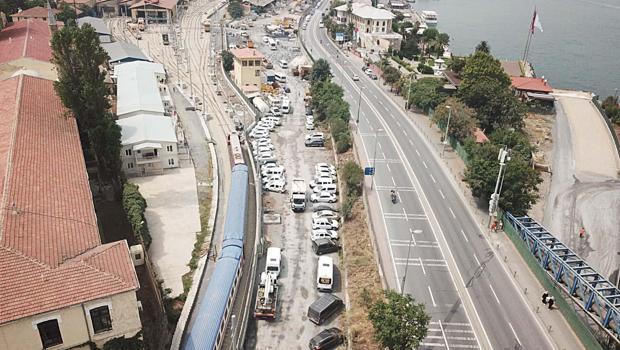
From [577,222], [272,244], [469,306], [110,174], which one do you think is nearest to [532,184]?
[577,222]

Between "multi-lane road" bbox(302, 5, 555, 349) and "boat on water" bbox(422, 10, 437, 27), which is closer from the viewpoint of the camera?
"multi-lane road" bbox(302, 5, 555, 349)

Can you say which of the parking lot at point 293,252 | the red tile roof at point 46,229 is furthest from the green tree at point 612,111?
the red tile roof at point 46,229

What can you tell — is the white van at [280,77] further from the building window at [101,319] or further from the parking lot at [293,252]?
the building window at [101,319]

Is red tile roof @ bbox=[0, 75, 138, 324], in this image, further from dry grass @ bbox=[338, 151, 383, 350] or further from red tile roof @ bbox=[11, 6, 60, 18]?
red tile roof @ bbox=[11, 6, 60, 18]

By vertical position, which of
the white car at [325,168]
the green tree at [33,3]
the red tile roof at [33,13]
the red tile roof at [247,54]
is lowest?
the white car at [325,168]

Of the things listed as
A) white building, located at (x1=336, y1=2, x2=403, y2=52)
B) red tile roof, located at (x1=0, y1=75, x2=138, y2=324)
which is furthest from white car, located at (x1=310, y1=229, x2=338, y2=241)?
white building, located at (x1=336, y1=2, x2=403, y2=52)

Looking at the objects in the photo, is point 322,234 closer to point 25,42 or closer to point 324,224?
point 324,224

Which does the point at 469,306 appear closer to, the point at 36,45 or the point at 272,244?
the point at 272,244
